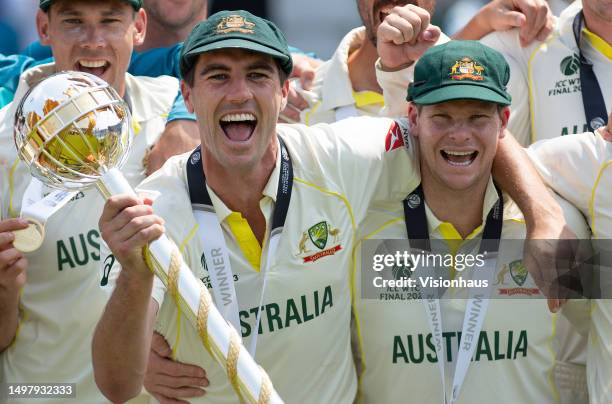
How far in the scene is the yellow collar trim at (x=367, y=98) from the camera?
17.3ft

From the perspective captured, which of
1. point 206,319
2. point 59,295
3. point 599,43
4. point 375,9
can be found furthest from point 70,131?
point 599,43

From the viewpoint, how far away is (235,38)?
160 inches

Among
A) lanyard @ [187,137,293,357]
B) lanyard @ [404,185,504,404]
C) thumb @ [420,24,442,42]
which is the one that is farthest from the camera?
thumb @ [420,24,442,42]

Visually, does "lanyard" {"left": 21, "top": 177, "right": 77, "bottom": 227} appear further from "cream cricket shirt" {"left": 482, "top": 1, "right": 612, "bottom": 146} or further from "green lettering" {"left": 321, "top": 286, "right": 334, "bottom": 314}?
"cream cricket shirt" {"left": 482, "top": 1, "right": 612, "bottom": 146}

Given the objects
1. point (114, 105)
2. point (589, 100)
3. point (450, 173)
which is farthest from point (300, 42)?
point (114, 105)

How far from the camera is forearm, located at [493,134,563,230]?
4227 millimetres

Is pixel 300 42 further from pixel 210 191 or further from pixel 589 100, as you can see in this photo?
pixel 210 191

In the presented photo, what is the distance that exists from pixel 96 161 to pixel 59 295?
1.16 metres

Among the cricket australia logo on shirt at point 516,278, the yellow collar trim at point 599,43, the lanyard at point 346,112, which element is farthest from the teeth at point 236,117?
the yellow collar trim at point 599,43

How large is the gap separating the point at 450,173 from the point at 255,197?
27.7 inches

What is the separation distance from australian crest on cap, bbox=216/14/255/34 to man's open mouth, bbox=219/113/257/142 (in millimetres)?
286

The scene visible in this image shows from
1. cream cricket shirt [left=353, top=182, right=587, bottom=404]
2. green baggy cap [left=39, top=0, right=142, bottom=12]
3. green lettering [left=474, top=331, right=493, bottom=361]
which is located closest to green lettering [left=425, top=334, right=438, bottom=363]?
cream cricket shirt [left=353, top=182, right=587, bottom=404]

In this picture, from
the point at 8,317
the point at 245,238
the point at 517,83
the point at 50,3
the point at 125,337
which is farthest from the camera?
the point at 517,83

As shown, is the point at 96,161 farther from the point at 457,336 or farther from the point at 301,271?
the point at 457,336
